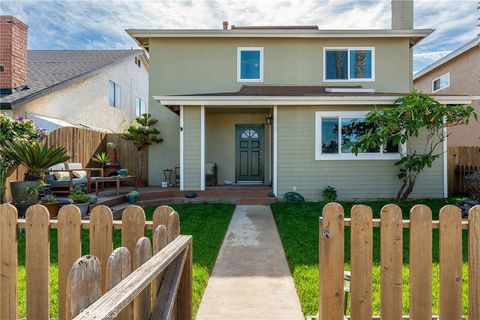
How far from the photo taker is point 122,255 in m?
1.55

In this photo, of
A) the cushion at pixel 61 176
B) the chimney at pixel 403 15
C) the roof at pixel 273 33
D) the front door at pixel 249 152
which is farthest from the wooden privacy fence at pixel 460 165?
the cushion at pixel 61 176

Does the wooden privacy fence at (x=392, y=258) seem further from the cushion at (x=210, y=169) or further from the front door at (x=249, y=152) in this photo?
the front door at (x=249, y=152)

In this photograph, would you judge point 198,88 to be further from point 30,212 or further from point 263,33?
point 30,212

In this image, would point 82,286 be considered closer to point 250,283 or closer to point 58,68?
point 250,283

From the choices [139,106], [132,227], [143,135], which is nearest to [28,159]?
[143,135]

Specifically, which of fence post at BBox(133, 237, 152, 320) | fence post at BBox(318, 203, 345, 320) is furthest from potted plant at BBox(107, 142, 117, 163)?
fence post at BBox(318, 203, 345, 320)

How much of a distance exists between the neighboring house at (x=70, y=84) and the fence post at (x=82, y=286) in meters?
11.2

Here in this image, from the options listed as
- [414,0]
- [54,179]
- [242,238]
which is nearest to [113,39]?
[54,179]

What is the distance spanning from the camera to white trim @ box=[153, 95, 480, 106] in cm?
914

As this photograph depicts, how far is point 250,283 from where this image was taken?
373 cm

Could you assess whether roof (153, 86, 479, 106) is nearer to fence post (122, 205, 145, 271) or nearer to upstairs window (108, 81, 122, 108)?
fence post (122, 205, 145, 271)

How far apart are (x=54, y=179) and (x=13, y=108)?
333 cm

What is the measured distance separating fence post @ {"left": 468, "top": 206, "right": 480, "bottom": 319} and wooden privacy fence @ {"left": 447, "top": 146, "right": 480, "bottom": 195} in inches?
384

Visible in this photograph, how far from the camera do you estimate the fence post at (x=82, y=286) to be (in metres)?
1.18
